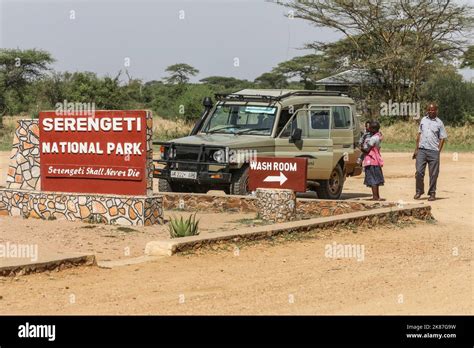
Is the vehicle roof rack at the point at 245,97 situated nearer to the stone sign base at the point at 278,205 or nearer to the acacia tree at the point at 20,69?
the stone sign base at the point at 278,205

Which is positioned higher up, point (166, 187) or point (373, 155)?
point (373, 155)

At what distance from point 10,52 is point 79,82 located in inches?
506

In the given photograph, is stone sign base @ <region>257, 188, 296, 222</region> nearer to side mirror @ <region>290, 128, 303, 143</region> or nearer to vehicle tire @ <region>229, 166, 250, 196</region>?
vehicle tire @ <region>229, 166, 250, 196</region>

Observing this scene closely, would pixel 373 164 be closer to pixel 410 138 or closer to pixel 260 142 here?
pixel 260 142

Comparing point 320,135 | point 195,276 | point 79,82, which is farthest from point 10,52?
point 195,276

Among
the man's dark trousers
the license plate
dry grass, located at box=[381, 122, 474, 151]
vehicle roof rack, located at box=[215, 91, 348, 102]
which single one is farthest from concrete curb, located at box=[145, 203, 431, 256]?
dry grass, located at box=[381, 122, 474, 151]

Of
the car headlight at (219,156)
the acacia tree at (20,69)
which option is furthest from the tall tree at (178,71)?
the car headlight at (219,156)

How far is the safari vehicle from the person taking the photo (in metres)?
16.9

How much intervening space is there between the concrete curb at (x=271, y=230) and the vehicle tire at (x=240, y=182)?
9.68ft

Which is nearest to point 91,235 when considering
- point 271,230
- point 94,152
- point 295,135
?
point 94,152

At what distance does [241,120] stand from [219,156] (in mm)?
1684

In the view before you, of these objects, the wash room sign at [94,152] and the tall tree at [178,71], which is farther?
the tall tree at [178,71]

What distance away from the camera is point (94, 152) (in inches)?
605

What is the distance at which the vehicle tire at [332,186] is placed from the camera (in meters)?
18.3
